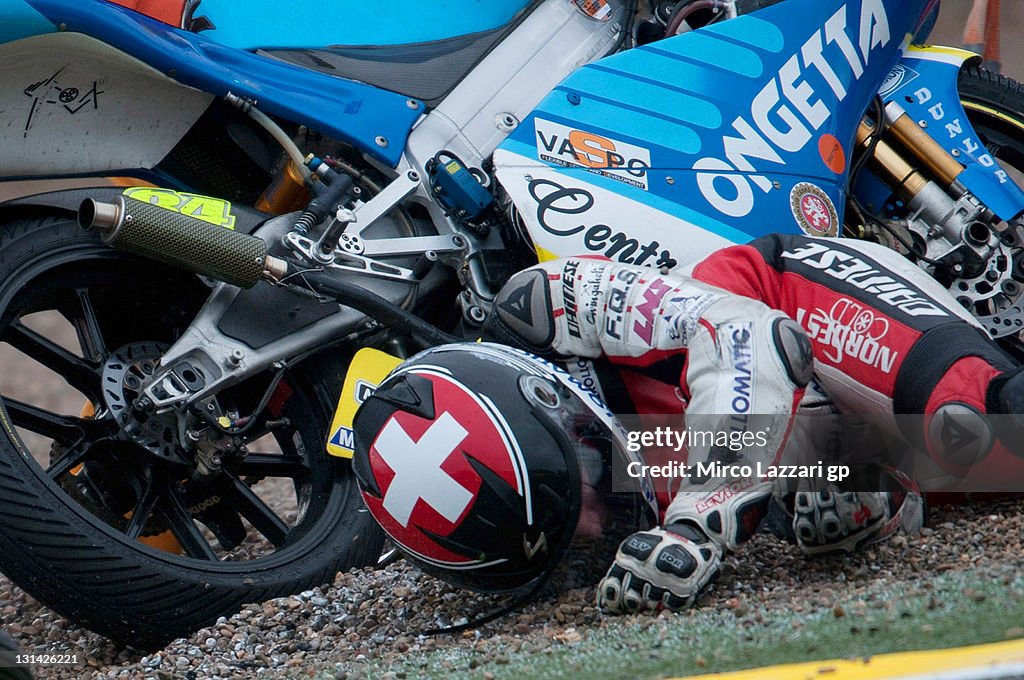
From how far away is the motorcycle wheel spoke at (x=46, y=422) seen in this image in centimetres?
312

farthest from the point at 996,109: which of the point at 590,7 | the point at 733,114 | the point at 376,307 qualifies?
the point at 376,307

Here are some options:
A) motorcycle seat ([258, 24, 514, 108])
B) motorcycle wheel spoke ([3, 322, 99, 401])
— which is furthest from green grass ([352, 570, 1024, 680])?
motorcycle seat ([258, 24, 514, 108])

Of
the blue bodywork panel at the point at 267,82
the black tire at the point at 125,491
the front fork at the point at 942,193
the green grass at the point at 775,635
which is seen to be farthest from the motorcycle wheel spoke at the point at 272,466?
the front fork at the point at 942,193

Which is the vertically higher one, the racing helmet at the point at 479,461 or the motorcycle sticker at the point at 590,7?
the motorcycle sticker at the point at 590,7

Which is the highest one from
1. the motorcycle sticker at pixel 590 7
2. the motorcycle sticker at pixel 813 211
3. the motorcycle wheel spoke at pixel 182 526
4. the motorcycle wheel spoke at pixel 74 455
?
the motorcycle sticker at pixel 590 7

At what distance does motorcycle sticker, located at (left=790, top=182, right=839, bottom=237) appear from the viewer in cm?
347

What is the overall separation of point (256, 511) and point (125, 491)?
0.35 meters

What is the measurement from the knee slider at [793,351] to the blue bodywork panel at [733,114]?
0.84 metres

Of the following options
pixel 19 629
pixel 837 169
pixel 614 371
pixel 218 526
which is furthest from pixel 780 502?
pixel 19 629

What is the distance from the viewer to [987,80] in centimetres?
392

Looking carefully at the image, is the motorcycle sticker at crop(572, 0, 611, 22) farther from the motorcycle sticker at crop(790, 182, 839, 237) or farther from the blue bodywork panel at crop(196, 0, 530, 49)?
the motorcycle sticker at crop(790, 182, 839, 237)

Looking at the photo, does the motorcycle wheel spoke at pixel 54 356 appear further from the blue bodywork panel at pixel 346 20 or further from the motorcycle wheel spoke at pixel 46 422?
the blue bodywork panel at pixel 346 20

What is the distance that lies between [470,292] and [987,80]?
1.76m

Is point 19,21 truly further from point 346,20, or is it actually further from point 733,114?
point 733,114
